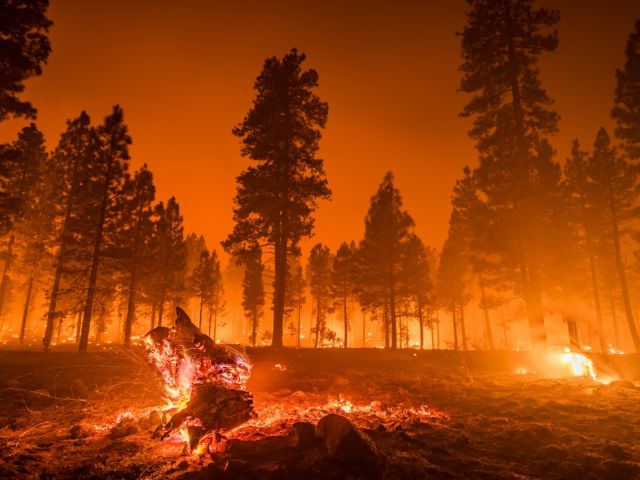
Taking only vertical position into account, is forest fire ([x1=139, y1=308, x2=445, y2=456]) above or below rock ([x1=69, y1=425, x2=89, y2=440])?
above

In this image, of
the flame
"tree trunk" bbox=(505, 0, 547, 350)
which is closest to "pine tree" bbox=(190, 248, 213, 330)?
"tree trunk" bbox=(505, 0, 547, 350)

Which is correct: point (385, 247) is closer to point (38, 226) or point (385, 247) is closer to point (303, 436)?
→ point (303, 436)

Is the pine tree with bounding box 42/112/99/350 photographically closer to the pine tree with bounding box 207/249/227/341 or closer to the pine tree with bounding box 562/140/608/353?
the pine tree with bounding box 207/249/227/341

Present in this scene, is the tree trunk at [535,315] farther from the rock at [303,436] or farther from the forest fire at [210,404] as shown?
the rock at [303,436]

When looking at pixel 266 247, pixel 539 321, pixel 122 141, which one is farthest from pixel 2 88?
pixel 539 321

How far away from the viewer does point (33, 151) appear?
95.0ft

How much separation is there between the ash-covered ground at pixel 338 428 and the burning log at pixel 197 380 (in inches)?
18.7

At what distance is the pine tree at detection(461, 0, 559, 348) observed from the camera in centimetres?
1956

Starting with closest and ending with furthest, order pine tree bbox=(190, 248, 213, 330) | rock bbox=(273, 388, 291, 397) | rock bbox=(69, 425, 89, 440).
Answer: rock bbox=(69, 425, 89, 440)
rock bbox=(273, 388, 291, 397)
pine tree bbox=(190, 248, 213, 330)

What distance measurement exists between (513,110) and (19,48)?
2410 centimetres

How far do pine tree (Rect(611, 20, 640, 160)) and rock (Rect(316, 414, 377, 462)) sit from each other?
25841mm

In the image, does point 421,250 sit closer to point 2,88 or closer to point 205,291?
point 205,291

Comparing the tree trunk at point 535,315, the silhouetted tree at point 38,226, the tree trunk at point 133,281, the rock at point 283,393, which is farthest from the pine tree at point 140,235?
the tree trunk at point 535,315

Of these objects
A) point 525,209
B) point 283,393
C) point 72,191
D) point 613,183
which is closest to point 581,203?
point 613,183
